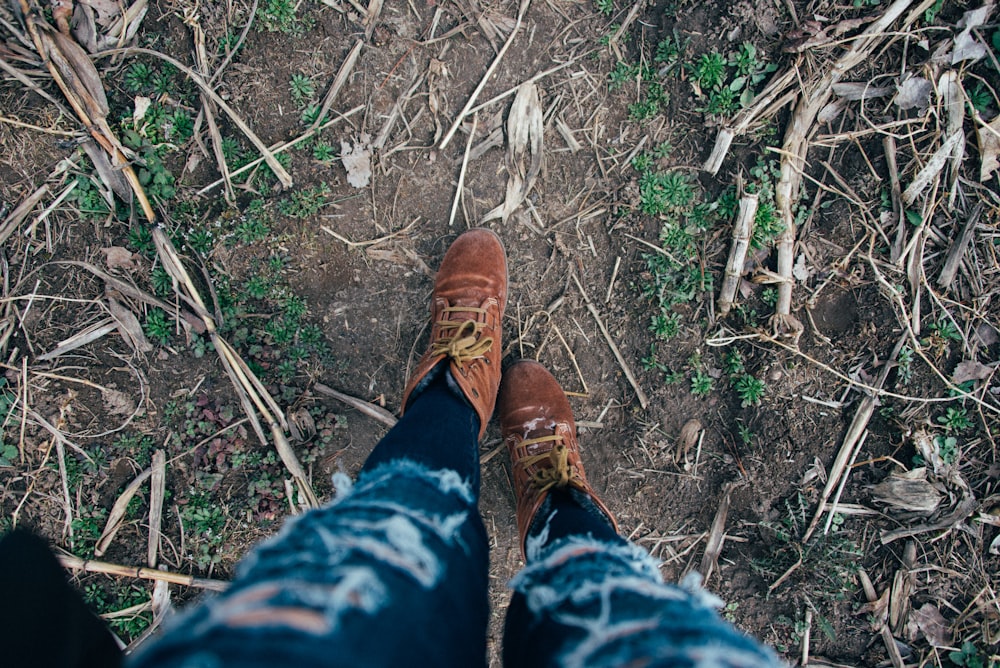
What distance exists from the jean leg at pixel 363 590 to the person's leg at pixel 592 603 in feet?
0.61

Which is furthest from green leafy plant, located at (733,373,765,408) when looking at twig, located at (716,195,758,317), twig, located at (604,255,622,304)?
twig, located at (604,255,622,304)

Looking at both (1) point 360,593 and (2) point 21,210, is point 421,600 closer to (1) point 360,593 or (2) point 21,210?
(1) point 360,593

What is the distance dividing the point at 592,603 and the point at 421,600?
1.69 ft

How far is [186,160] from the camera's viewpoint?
9.98 ft

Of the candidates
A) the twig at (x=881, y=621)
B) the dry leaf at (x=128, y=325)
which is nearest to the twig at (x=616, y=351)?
the twig at (x=881, y=621)

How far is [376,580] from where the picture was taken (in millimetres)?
1345

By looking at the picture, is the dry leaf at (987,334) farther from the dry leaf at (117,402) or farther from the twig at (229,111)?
the dry leaf at (117,402)

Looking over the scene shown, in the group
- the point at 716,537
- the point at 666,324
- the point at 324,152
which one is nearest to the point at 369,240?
the point at 324,152

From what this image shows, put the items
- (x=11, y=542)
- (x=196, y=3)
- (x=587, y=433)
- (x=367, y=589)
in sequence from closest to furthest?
(x=367, y=589), (x=11, y=542), (x=196, y=3), (x=587, y=433)

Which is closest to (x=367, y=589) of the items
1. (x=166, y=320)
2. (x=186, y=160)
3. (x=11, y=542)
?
(x=11, y=542)

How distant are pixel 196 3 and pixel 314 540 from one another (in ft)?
9.88

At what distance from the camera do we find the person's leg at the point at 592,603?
4.45ft

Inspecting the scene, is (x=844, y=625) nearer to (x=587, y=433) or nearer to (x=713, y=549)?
(x=713, y=549)

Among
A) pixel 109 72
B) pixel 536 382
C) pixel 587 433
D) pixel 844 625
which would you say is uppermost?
pixel 109 72
